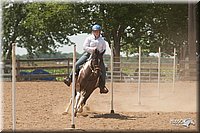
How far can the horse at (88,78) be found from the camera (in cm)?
845

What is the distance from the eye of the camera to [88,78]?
8.62 metres

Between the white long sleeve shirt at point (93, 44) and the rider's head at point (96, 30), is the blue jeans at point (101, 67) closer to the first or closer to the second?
→ the white long sleeve shirt at point (93, 44)

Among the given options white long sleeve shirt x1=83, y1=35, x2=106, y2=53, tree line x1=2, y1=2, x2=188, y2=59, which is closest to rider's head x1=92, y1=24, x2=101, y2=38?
white long sleeve shirt x1=83, y1=35, x2=106, y2=53

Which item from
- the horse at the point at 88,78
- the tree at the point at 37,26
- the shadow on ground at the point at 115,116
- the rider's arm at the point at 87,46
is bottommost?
the shadow on ground at the point at 115,116

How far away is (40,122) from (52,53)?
30700 millimetres

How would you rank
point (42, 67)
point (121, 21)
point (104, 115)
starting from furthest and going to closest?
point (121, 21), point (42, 67), point (104, 115)

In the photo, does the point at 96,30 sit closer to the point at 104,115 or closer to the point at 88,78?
the point at 88,78

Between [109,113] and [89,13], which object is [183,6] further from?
[109,113]

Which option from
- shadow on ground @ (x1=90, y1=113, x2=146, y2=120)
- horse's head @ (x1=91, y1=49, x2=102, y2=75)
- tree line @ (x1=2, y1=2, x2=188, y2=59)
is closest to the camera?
horse's head @ (x1=91, y1=49, x2=102, y2=75)

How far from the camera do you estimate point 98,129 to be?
7.04m

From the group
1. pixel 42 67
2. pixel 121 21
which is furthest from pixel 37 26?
pixel 42 67

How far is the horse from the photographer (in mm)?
8445

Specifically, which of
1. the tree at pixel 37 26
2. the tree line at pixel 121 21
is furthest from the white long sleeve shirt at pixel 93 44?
the tree at pixel 37 26

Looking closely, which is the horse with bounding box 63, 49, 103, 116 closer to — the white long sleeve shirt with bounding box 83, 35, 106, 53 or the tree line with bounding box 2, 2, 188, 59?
the white long sleeve shirt with bounding box 83, 35, 106, 53
